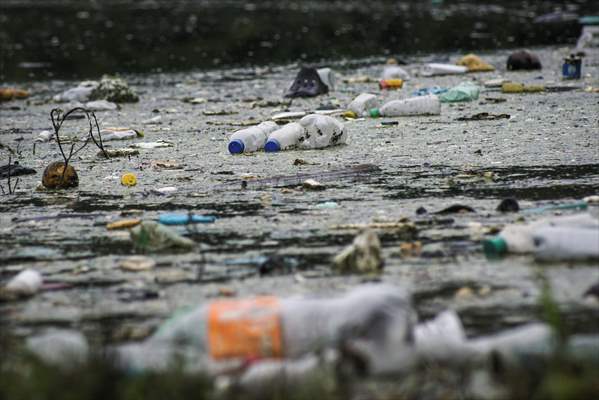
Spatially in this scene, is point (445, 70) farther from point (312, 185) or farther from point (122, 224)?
point (122, 224)

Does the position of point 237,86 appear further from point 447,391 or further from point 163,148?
point 447,391

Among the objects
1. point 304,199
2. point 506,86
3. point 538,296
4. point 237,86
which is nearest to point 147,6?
point 237,86

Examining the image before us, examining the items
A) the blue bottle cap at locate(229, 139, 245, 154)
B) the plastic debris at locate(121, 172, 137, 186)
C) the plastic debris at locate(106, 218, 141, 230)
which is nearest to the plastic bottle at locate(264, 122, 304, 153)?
the blue bottle cap at locate(229, 139, 245, 154)

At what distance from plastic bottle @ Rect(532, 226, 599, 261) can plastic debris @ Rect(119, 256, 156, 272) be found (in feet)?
5.62

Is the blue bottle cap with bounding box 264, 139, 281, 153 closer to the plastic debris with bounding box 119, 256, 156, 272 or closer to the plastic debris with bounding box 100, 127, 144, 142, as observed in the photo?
the plastic debris with bounding box 100, 127, 144, 142

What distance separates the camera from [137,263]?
17.3 ft

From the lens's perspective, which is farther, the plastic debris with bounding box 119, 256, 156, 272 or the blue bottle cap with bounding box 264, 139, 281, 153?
the blue bottle cap with bounding box 264, 139, 281, 153

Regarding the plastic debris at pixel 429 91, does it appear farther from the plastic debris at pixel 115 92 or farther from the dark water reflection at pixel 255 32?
the dark water reflection at pixel 255 32

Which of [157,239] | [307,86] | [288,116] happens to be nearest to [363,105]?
[288,116]

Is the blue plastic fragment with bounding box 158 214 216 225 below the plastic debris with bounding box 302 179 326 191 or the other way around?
below

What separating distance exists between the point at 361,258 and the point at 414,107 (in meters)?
5.53

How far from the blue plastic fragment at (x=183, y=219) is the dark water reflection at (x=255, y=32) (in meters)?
10.7

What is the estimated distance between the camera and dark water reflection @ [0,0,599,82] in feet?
60.3

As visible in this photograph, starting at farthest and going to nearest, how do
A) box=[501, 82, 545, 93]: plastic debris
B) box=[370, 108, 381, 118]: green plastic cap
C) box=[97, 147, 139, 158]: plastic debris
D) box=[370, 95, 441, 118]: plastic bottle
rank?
box=[501, 82, 545, 93]: plastic debris
box=[370, 108, 381, 118]: green plastic cap
box=[370, 95, 441, 118]: plastic bottle
box=[97, 147, 139, 158]: plastic debris
